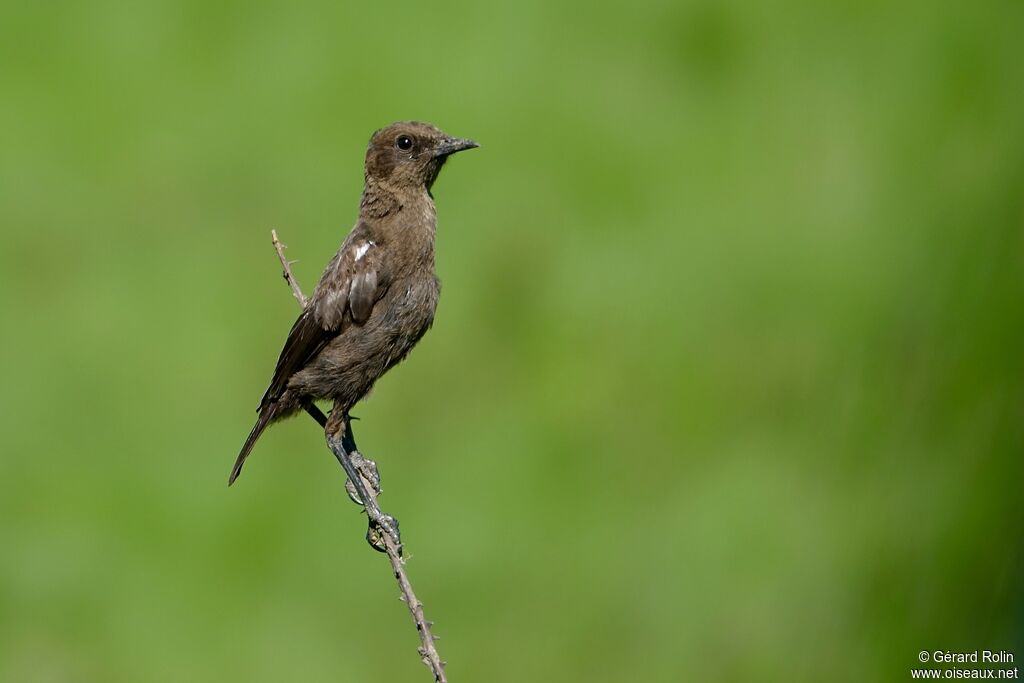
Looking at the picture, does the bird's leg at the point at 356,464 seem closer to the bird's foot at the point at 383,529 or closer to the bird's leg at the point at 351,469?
the bird's leg at the point at 351,469

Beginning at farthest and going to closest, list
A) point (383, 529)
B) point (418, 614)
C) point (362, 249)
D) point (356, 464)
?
point (356, 464) → point (362, 249) → point (383, 529) → point (418, 614)

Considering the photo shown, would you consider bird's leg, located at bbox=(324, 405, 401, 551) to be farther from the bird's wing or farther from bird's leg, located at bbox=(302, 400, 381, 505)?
the bird's wing

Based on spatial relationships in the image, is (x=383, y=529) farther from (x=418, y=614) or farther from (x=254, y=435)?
(x=254, y=435)

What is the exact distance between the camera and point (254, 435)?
18.8 feet

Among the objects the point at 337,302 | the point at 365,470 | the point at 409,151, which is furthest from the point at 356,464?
the point at 409,151

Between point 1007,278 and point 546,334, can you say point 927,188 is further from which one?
point 546,334

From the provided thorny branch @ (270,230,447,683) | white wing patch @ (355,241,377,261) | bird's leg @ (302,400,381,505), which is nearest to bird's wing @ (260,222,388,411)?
white wing patch @ (355,241,377,261)

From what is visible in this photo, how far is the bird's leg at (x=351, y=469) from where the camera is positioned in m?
5.53

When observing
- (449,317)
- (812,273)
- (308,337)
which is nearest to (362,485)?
(308,337)

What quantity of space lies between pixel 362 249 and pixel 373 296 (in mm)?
226

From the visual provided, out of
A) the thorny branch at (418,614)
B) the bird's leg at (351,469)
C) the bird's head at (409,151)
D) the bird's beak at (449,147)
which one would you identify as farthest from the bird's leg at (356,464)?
the bird's beak at (449,147)

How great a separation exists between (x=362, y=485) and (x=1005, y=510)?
11.8 feet

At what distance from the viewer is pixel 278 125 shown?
6.94 meters

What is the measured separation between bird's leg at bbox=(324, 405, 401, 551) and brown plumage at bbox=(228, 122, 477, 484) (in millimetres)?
53
